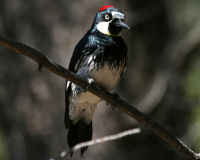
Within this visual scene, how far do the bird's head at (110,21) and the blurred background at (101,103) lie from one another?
894mm

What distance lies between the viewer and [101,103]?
466 centimetres

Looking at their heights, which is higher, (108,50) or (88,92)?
(108,50)

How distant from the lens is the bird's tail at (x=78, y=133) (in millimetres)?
3832

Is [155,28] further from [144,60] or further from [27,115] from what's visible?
[27,115]

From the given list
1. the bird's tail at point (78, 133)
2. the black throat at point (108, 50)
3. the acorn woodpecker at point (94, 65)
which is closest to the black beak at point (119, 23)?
the acorn woodpecker at point (94, 65)

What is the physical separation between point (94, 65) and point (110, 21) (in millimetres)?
545

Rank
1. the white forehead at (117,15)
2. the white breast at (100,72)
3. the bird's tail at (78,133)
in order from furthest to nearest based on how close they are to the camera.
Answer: the bird's tail at (78,133) < the white forehead at (117,15) < the white breast at (100,72)

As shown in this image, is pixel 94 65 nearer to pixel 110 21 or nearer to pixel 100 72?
pixel 100 72

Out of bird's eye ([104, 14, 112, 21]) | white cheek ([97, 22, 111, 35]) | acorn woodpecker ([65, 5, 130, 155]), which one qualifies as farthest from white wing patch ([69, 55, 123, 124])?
bird's eye ([104, 14, 112, 21])

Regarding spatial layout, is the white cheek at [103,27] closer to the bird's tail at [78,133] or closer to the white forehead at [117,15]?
the white forehead at [117,15]

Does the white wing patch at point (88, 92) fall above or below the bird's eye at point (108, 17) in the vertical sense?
below

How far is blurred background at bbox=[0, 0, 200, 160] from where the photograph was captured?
15.2 ft

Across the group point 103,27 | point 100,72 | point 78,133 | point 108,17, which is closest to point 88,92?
point 100,72

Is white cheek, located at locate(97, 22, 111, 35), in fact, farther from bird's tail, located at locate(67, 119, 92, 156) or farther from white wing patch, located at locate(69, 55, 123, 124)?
bird's tail, located at locate(67, 119, 92, 156)
